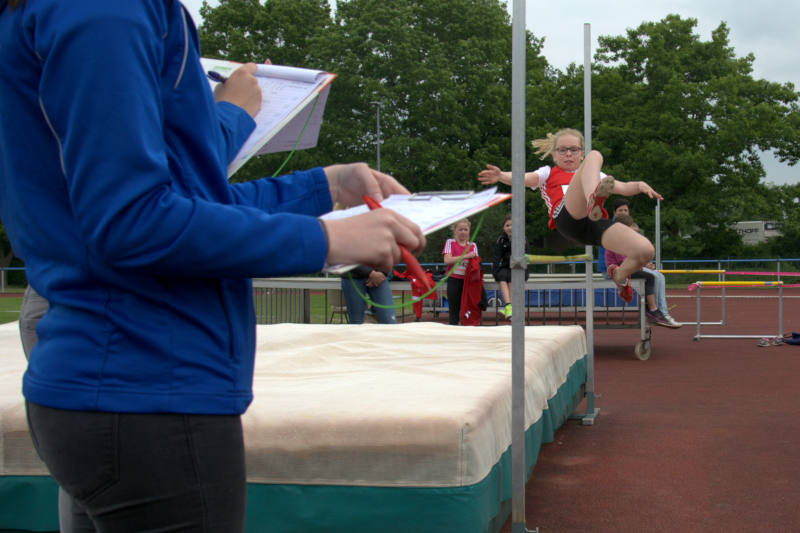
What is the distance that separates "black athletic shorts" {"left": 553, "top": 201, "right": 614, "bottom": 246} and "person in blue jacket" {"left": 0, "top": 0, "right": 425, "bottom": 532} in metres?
4.08

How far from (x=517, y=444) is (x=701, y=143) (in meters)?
31.4

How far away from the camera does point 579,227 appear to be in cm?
508

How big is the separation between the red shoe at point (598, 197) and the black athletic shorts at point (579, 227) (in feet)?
0.19

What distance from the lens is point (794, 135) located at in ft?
101

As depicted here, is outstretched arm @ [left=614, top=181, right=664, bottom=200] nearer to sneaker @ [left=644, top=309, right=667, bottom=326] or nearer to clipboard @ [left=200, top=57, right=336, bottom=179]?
clipboard @ [left=200, top=57, right=336, bottom=179]

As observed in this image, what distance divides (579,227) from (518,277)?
229 cm

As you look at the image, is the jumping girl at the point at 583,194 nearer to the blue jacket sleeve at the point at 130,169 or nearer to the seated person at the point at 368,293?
the seated person at the point at 368,293

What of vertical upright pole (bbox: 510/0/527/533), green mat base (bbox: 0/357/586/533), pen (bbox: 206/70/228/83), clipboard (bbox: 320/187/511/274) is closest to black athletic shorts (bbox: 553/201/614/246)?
vertical upright pole (bbox: 510/0/527/533)

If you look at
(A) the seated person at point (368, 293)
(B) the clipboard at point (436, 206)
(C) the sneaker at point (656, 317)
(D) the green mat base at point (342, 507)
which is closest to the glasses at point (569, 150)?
(A) the seated person at point (368, 293)

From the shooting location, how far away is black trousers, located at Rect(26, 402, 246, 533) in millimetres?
1015

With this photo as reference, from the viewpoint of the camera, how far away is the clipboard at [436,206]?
1173 millimetres

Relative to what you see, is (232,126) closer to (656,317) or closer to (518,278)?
(518,278)

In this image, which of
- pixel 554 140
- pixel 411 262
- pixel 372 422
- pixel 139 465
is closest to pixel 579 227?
pixel 554 140

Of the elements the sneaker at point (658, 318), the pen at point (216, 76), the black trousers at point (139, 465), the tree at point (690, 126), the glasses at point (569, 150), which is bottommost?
the sneaker at point (658, 318)
